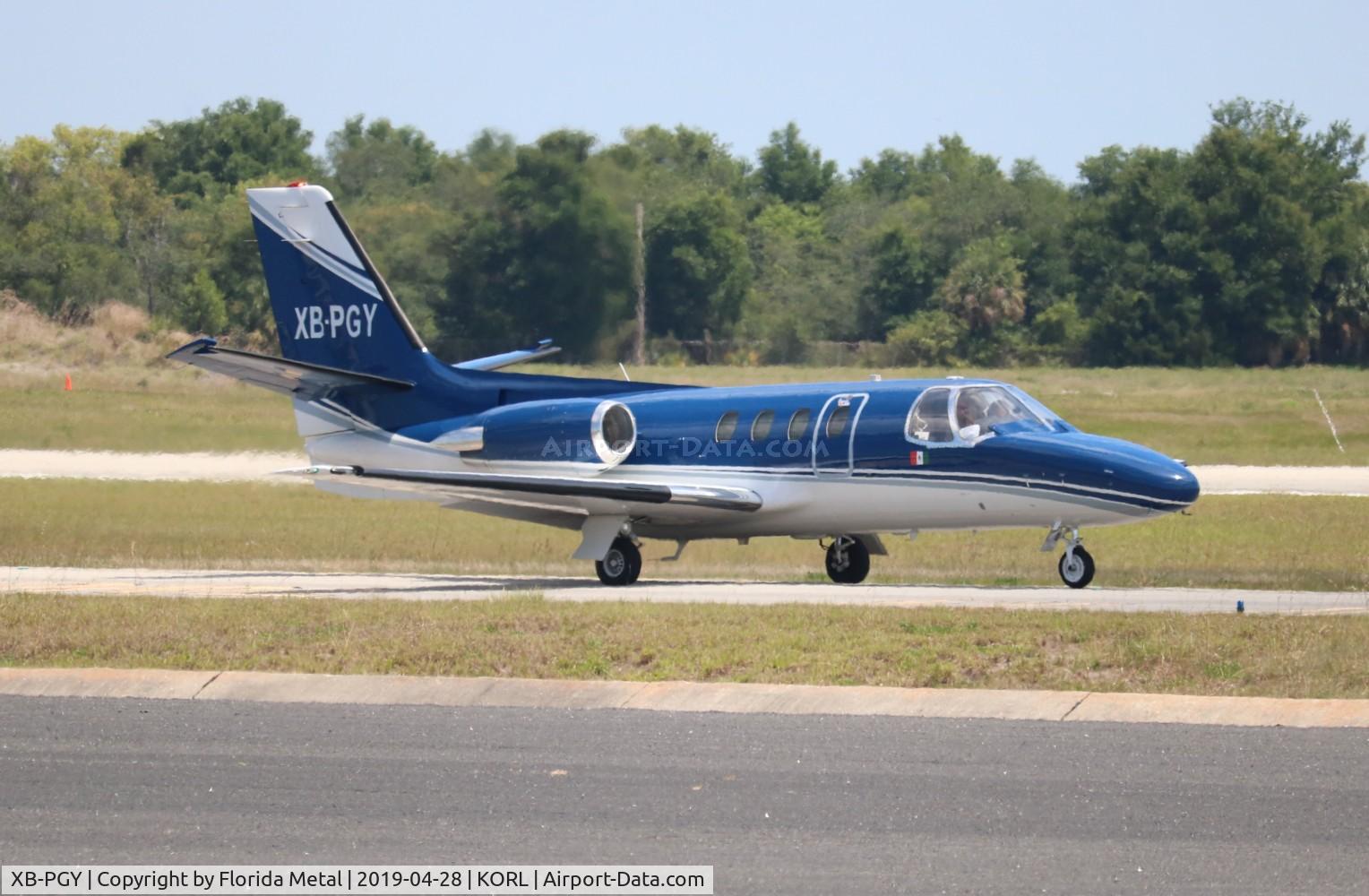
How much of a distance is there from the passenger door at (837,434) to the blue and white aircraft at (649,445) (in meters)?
0.02

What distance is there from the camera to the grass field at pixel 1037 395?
37406 millimetres

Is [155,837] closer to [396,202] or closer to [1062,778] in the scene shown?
[1062,778]

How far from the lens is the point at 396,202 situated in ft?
177

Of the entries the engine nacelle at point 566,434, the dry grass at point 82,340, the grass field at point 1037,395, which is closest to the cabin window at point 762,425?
the engine nacelle at point 566,434

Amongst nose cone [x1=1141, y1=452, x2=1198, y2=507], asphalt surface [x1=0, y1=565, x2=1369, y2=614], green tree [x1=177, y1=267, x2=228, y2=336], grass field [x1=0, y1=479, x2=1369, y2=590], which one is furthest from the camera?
green tree [x1=177, y1=267, x2=228, y2=336]

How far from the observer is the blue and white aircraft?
21.5 meters

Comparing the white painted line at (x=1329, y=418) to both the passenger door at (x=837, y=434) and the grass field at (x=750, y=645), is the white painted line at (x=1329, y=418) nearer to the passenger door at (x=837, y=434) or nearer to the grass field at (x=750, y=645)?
the passenger door at (x=837, y=434)

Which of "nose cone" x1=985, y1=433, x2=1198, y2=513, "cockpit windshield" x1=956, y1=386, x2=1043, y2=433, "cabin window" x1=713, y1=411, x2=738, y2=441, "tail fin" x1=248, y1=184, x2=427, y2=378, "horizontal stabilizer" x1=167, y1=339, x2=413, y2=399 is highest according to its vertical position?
"tail fin" x1=248, y1=184, x2=427, y2=378

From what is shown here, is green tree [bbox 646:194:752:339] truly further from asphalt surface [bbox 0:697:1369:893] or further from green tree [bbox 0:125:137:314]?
asphalt surface [bbox 0:697:1369:893]

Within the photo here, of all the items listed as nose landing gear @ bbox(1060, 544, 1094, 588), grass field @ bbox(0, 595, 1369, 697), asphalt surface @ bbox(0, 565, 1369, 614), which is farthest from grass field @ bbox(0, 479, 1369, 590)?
grass field @ bbox(0, 595, 1369, 697)

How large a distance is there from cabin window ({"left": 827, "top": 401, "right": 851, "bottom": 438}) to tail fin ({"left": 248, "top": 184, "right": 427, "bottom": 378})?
19.7 ft

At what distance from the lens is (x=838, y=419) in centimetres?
2294

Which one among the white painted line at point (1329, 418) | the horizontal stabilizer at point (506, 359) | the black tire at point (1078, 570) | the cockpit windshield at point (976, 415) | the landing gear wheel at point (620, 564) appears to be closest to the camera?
the black tire at point (1078, 570)

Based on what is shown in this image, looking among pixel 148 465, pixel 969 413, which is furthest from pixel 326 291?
pixel 148 465
